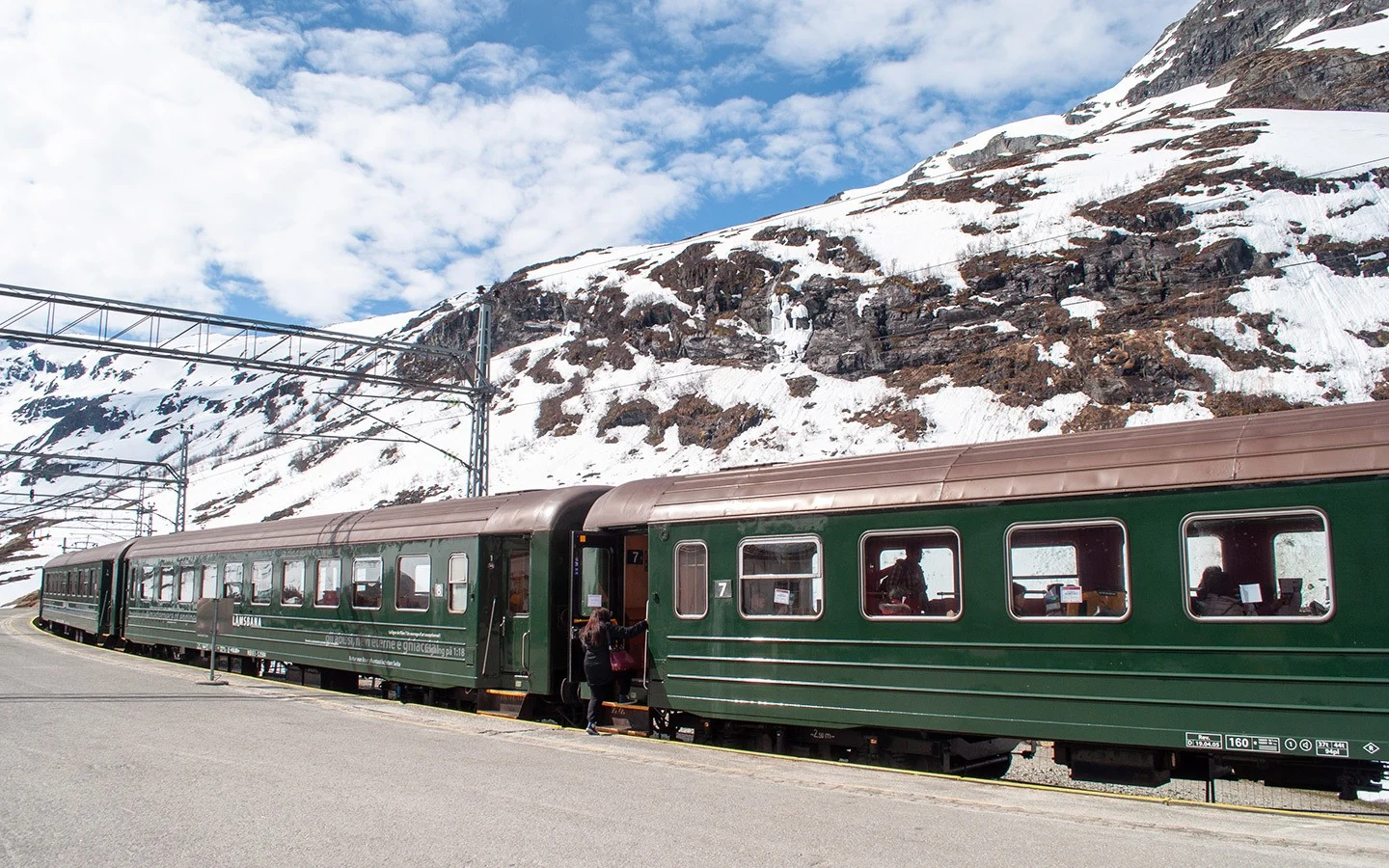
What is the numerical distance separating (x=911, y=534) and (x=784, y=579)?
1449 millimetres

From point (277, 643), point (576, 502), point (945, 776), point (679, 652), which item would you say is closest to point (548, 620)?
point (576, 502)

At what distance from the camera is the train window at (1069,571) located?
796cm

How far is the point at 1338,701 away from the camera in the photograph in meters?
6.90

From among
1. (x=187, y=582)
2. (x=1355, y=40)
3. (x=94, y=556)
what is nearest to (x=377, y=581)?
(x=187, y=582)

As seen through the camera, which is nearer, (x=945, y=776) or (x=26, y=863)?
(x=26, y=863)

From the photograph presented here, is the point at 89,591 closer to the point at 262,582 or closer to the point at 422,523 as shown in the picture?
the point at 262,582

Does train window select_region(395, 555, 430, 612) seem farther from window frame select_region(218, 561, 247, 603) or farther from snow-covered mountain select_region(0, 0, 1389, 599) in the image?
snow-covered mountain select_region(0, 0, 1389, 599)

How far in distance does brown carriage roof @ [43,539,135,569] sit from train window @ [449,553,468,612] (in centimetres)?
1671

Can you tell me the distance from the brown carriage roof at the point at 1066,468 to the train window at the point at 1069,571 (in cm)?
31

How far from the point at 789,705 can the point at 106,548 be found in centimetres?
2625

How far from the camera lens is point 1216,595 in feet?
24.6

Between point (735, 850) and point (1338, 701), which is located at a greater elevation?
point (1338, 701)

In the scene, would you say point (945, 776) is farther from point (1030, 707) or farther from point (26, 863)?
point (26, 863)

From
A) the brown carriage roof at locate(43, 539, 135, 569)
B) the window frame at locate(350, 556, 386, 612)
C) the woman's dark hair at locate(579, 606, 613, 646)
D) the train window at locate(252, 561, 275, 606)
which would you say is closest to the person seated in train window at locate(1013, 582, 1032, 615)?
the woman's dark hair at locate(579, 606, 613, 646)
